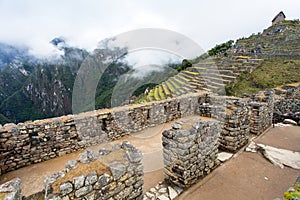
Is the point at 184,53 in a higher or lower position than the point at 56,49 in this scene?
lower

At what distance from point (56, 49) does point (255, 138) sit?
10050 centimetres

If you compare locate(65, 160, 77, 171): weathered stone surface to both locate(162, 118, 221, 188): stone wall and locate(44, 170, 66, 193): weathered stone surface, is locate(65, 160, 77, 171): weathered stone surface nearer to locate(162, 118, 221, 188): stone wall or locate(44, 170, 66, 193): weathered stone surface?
locate(44, 170, 66, 193): weathered stone surface

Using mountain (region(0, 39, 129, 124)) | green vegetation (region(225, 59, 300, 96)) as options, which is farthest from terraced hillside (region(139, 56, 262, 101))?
mountain (region(0, 39, 129, 124))

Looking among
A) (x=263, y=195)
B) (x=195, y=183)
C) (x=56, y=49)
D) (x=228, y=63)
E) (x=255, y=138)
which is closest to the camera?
(x=263, y=195)

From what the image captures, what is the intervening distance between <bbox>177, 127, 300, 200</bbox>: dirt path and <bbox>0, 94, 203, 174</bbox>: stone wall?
3.96m

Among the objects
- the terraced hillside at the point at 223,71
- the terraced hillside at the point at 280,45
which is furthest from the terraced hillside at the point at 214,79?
the terraced hillside at the point at 280,45

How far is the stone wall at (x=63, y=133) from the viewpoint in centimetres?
445

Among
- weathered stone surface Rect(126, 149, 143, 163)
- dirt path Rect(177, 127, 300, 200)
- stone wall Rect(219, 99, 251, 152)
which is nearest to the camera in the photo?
weathered stone surface Rect(126, 149, 143, 163)

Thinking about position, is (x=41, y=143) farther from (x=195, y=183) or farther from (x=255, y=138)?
(x=255, y=138)

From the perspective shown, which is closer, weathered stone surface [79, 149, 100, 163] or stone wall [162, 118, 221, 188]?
weathered stone surface [79, 149, 100, 163]

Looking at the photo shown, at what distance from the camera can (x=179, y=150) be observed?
3322mm

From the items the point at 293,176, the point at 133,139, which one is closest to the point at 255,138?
the point at 293,176

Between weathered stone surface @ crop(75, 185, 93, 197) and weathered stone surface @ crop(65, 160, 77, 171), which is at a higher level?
weathered stone surface @ crop(65, 160, 77, 171)

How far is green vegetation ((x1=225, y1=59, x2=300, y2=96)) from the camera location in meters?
17.2
